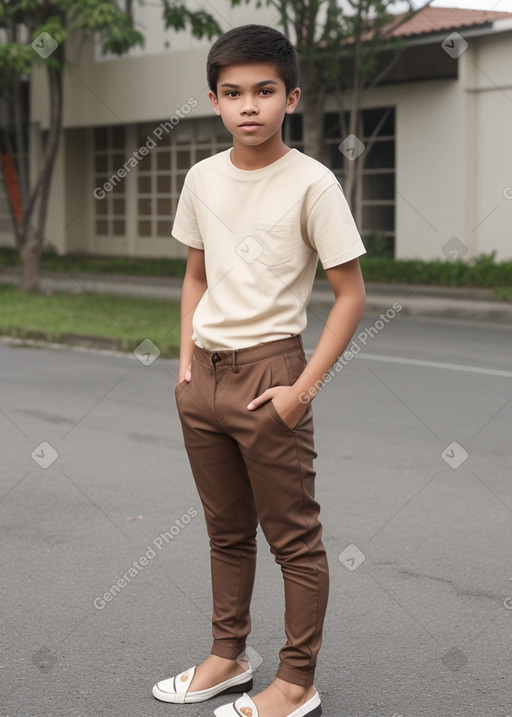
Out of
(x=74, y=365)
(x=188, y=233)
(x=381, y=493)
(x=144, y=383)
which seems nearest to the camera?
(x=188, y=233)

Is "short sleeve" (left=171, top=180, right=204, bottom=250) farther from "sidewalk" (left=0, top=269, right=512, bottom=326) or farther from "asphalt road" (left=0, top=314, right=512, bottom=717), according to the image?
"sidewalk" (left=0, top=269, right=512, bottom=326)

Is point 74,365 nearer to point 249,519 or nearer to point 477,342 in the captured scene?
point 477,342

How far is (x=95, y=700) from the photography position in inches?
136

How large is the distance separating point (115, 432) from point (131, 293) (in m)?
12.2

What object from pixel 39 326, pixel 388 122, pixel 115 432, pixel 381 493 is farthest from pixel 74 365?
pixel 388 122

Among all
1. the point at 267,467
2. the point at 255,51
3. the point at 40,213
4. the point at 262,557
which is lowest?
the point at 40,213

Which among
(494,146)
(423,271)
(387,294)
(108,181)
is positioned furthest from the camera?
(108,181)

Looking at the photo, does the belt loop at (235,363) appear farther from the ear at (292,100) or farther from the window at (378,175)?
the window at (378,175)

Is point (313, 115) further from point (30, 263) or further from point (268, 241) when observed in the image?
point (268, 241)

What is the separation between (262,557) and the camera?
498 centimetres

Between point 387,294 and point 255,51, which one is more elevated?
point 255,51

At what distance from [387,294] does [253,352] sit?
1539 cm

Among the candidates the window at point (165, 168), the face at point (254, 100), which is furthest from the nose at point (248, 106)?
the window at point (165, 168)

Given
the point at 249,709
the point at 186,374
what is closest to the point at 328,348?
the point at 186,374
